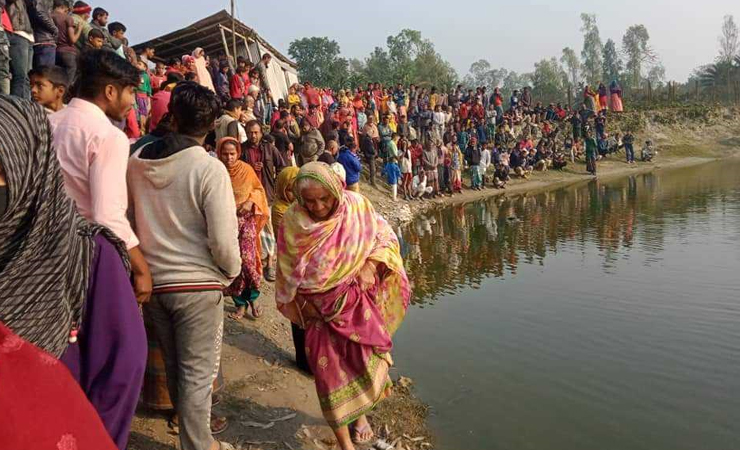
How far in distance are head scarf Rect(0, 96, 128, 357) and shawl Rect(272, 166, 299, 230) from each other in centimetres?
297

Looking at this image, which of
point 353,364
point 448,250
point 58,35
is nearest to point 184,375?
point 353,364

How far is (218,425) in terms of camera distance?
316 centimetres

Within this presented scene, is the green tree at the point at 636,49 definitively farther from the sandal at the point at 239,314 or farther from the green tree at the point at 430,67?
the sandal at the point at 239,314

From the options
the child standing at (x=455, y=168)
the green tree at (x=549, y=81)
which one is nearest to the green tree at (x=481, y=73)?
the green tree at (x=549, y=81)

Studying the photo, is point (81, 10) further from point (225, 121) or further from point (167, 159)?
point (167, 159)

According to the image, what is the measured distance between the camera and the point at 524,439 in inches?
142

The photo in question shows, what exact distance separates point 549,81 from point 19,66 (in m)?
63.0

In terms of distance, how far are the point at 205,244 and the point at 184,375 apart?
636 millimetres

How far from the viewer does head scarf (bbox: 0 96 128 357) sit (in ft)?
4.13

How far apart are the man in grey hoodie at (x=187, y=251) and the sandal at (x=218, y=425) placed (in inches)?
23.4

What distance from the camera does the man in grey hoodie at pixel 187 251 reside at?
7.91 feet

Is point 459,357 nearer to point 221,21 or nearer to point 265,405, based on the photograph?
point 265,405

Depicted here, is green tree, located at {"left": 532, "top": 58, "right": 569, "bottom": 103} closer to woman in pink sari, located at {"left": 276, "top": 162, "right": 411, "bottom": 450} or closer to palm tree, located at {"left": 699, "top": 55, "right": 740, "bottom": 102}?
palm tree, located at {"left": 699, "top": 55, "right": 740, "bottom": 102}

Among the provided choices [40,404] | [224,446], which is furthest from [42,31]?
[40,404]
